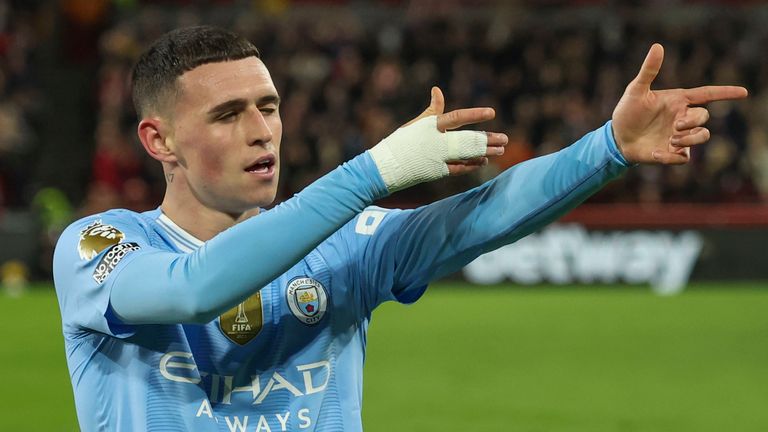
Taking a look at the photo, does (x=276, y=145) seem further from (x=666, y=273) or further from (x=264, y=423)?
(x=666, y=273)

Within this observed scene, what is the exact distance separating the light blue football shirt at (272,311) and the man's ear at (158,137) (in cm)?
18

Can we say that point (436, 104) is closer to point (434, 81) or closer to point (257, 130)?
point (257, 130)

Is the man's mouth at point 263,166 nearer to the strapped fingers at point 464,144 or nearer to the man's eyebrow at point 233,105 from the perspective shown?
the man's eyebrow at point 233,105

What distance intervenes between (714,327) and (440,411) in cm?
427

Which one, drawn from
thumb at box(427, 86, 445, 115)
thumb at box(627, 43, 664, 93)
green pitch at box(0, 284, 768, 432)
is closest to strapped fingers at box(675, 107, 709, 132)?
thumb at box(627, 43, 664, 93)

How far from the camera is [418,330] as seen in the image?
11.6 meters

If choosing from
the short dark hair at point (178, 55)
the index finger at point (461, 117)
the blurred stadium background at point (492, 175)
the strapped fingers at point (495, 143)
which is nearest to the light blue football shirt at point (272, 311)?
the strapped fingers at point (495, 143)

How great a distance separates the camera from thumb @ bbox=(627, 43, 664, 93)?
2633 millimetres

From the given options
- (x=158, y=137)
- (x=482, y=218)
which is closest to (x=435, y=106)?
(x=482, y=218)

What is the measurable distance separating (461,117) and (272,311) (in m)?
0.71

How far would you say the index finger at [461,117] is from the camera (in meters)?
2.72

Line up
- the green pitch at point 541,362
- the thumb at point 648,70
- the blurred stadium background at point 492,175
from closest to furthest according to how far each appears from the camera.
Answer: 1. the thumb at point 648,70
2. the green pitch at point 541,362
3. the blurred stadium background at point 492,175

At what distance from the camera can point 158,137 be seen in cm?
307

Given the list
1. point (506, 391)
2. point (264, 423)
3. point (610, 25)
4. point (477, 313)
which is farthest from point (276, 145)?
point (610, 25)
